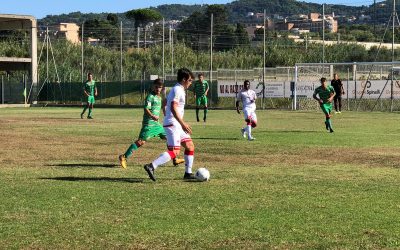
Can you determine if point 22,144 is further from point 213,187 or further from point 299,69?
point 299,69

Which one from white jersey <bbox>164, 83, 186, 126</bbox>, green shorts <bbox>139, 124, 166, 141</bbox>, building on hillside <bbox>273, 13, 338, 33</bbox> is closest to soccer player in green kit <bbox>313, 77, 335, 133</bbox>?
green shorts <bbox>139, 124, 166, 141</bbox>

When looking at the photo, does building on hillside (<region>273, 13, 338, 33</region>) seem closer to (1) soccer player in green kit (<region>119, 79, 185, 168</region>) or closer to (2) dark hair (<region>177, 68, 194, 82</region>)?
(1) soccer player in green kit (<region>119, 79, 185, 168</region>)

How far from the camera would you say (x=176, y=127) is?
13.1 metres

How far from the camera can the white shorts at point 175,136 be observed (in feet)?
42.5

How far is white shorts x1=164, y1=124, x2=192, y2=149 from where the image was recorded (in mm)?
12945

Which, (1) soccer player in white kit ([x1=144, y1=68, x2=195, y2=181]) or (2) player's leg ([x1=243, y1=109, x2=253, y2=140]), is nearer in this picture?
(1) soccer player in white kit ([x1=144, y1=68, x2=195, y2=181])

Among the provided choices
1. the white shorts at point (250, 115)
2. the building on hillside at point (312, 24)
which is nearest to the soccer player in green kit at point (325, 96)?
the white shorts at point (250, 115)

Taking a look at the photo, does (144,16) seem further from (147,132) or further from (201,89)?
(147,132)

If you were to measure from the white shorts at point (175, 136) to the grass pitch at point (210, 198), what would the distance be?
0.61 m

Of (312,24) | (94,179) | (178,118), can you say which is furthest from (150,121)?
(312,24)

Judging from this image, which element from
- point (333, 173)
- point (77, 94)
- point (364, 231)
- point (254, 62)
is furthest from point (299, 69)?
point (364, 231)

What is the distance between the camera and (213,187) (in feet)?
39.5

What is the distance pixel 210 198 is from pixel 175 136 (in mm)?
2400

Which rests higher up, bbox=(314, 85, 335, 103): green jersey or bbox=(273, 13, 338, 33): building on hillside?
bbox=(273, 13, 338, 33): building on hillside
